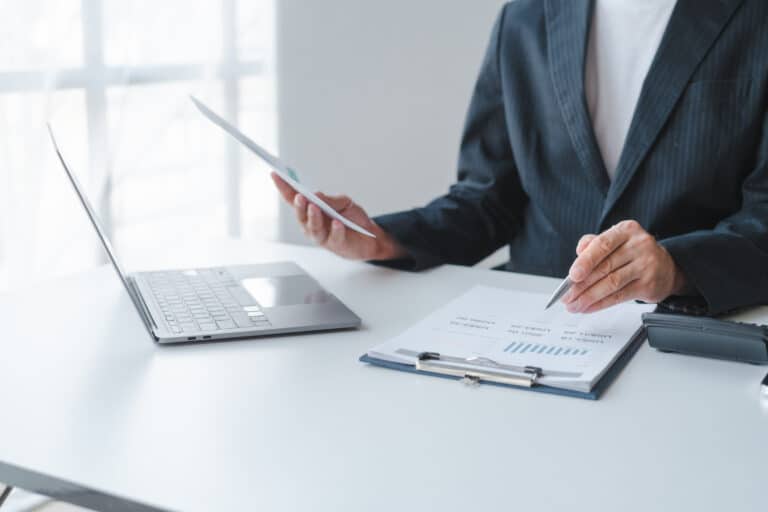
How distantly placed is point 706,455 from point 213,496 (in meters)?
0.42

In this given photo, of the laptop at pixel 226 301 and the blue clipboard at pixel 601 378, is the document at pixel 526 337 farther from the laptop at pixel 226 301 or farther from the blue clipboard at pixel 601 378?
the laptop at pixel 226 301

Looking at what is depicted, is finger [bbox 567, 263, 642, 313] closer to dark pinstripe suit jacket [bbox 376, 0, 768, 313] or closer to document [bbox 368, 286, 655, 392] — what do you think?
document [bbox 368, 286, 655, 392]

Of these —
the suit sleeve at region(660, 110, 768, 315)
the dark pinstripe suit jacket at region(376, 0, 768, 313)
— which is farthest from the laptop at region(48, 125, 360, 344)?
the suit sleeve at region(660, 110, 768, 315)

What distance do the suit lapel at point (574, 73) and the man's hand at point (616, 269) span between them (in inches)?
17.1

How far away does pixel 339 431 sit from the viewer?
0.89 m

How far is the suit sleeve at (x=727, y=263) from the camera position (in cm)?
123

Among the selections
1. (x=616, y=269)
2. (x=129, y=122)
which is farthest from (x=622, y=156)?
(x=129, y=122)

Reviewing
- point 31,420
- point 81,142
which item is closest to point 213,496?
point 31,420

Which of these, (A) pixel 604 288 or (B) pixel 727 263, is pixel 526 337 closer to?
(A) pixel 604 288

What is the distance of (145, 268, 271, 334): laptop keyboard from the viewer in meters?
1.17

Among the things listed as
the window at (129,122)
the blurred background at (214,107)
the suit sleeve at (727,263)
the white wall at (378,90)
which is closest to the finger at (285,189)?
the suit sleeve at (727,263)

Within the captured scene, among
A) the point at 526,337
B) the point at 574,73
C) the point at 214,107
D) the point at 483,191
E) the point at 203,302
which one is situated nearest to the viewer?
the point at 526,337

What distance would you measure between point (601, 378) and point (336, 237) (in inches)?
21.0

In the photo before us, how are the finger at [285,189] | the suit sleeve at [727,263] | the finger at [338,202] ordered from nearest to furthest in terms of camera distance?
the suit sleeve at [727,263]
the finger at [285,189]
the finger at [338,202]
